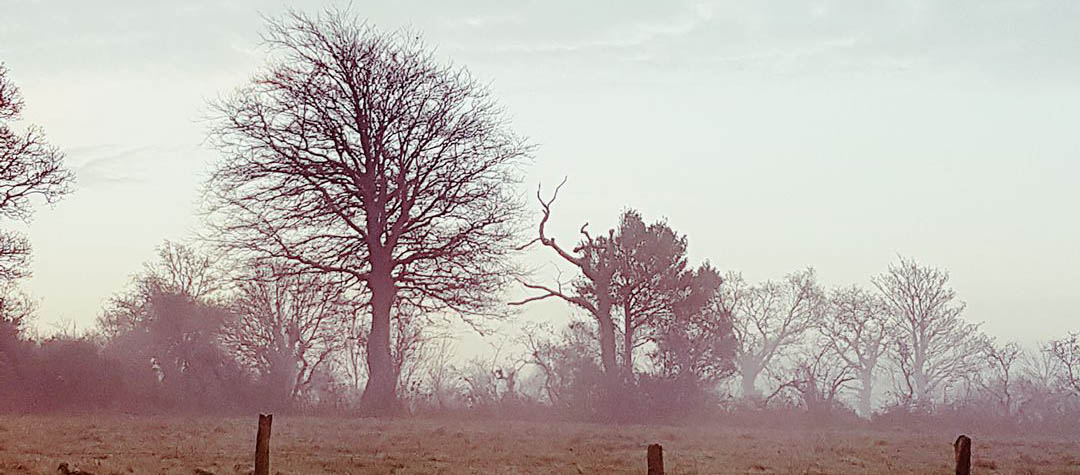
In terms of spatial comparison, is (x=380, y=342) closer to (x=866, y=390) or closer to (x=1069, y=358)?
(x=1069, y=358)

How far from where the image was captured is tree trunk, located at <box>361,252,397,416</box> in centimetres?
2880

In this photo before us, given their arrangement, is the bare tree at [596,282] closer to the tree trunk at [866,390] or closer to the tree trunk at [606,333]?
the tree trunk at [606,333]

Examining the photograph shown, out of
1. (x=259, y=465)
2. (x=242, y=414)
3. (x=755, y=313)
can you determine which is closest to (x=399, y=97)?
(x=242, y=414)

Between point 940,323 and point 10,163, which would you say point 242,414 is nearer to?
point 10,163

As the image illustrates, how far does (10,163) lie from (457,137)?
12.8 meters

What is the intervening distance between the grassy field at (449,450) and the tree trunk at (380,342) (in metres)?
2.98

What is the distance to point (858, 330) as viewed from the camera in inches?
2356

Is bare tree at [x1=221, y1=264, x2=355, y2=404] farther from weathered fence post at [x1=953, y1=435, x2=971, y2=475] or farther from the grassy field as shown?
weathered fence post at [x1=953, y1=435, x2=971, y2=475]

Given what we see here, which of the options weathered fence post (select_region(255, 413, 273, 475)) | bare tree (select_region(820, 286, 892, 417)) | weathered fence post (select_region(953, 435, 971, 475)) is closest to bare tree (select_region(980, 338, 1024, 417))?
bare tree (select_region(820, 286, 892, 417))

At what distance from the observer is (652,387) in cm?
3188

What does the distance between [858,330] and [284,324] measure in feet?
123

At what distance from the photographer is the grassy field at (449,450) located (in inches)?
593

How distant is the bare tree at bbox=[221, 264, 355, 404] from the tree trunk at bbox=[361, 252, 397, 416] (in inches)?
59.1

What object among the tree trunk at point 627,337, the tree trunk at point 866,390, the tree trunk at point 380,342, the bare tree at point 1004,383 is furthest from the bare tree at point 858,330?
the tree trunk at point 380,342
